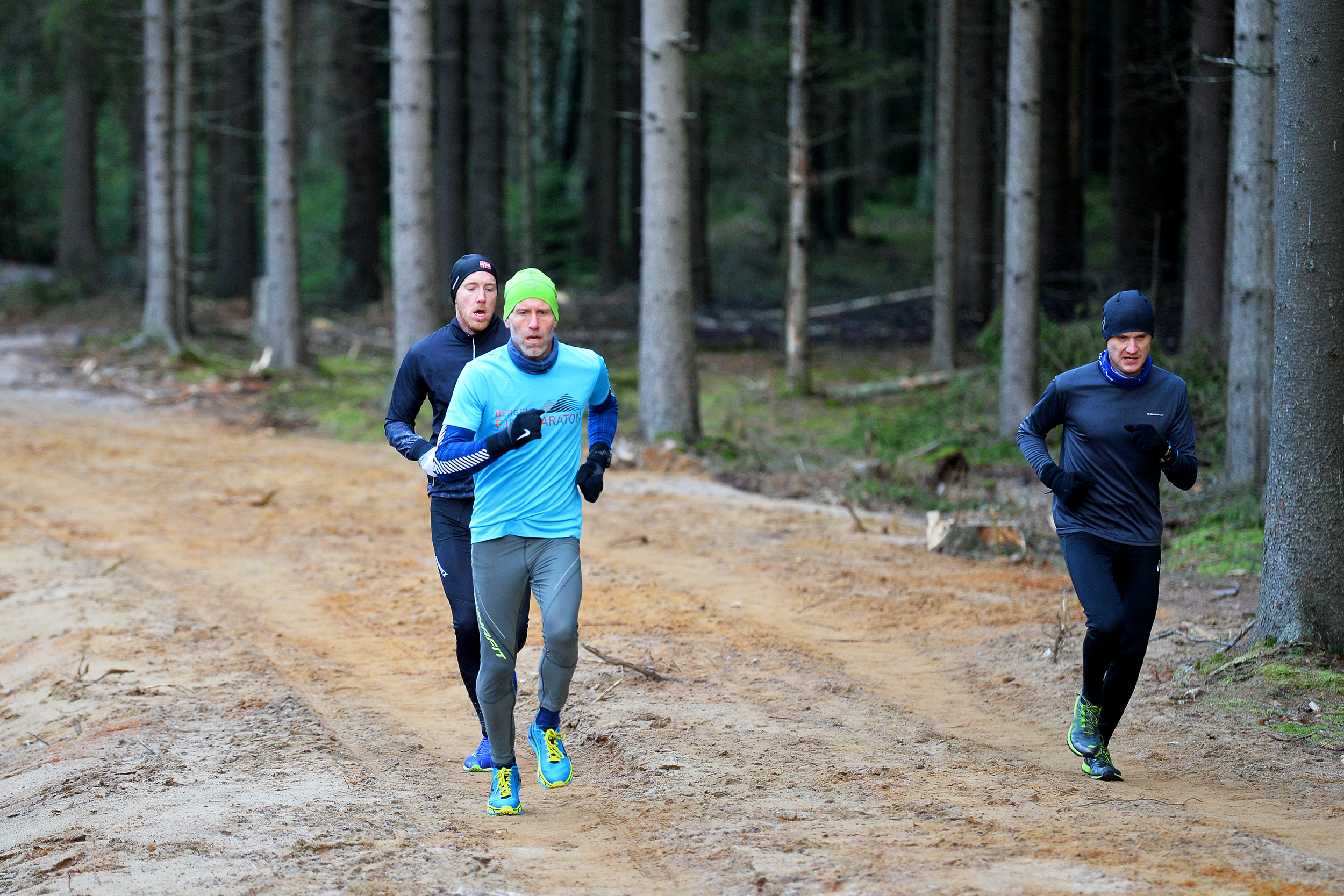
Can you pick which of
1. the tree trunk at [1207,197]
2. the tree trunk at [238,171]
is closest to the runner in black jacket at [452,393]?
the tree trunk at [1207,197]

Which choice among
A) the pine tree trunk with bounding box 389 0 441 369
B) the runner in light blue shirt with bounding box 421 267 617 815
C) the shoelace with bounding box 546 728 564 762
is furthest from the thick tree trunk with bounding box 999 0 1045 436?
the runner in light blue shirt with bounding box 421 267 617 815

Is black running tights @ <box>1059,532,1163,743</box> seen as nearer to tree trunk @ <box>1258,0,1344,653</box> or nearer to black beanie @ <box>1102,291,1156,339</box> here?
black beanie @ <box>1102,291,1156,339</box>

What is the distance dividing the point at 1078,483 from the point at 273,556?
25.4 ft

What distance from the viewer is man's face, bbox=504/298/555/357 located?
5.02 metres

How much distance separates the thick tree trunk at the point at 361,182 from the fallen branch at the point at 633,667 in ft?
80.0

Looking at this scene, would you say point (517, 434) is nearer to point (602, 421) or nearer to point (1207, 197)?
point (602, 421)

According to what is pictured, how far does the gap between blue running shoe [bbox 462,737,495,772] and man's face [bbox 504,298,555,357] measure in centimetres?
201

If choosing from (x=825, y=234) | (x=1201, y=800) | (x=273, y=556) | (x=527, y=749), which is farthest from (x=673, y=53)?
(x=825, y=234)

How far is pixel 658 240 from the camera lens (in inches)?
588

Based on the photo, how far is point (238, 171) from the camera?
102 feet

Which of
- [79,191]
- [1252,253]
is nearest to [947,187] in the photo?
[1252,253]

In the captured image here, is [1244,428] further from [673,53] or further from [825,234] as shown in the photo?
[825,234]

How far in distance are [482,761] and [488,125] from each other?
2616 centimetres

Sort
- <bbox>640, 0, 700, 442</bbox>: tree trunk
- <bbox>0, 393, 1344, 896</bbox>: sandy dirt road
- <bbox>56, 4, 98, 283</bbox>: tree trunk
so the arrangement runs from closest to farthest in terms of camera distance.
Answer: <bbox>0, 393, 1344, 896</bbox>: sandy dirt road < <bbox>640, 0, 700, 442</bbox>: tree trunk < <bbox>56, 4, 98, 283</bbox>: tree trunk
